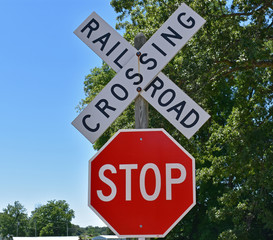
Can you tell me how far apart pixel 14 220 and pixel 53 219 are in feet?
51.6

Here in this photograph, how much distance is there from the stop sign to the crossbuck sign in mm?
271

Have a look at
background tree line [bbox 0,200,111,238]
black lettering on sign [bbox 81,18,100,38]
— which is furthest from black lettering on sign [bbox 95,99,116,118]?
background tree line [bbox 0,200,111,238]

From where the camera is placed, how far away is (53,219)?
147000mm

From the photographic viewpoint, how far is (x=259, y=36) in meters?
12.9

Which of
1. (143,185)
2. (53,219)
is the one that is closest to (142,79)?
(143,185)

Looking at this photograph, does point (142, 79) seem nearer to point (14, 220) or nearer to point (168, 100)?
point (168, 100)

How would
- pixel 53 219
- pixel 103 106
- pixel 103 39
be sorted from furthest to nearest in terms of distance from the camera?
1. pixel 53 219
2. pixel 103 39
3. pixel 103 106

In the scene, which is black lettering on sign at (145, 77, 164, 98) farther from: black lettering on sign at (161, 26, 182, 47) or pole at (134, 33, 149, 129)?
black lettering on sign at (161, 26, 182, 47)

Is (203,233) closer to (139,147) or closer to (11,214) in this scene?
(139,147)

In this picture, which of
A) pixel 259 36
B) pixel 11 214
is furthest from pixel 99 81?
pixel 11 214

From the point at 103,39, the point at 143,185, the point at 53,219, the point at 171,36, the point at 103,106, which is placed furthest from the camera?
the point at 53,219

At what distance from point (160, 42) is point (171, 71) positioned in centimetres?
1004

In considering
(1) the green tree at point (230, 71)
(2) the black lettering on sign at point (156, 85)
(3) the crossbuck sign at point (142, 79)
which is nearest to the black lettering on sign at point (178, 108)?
(3) the crossbuck sign at point (142, 79)

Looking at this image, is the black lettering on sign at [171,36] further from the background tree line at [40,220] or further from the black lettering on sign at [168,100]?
the background tree line at [40,220]
